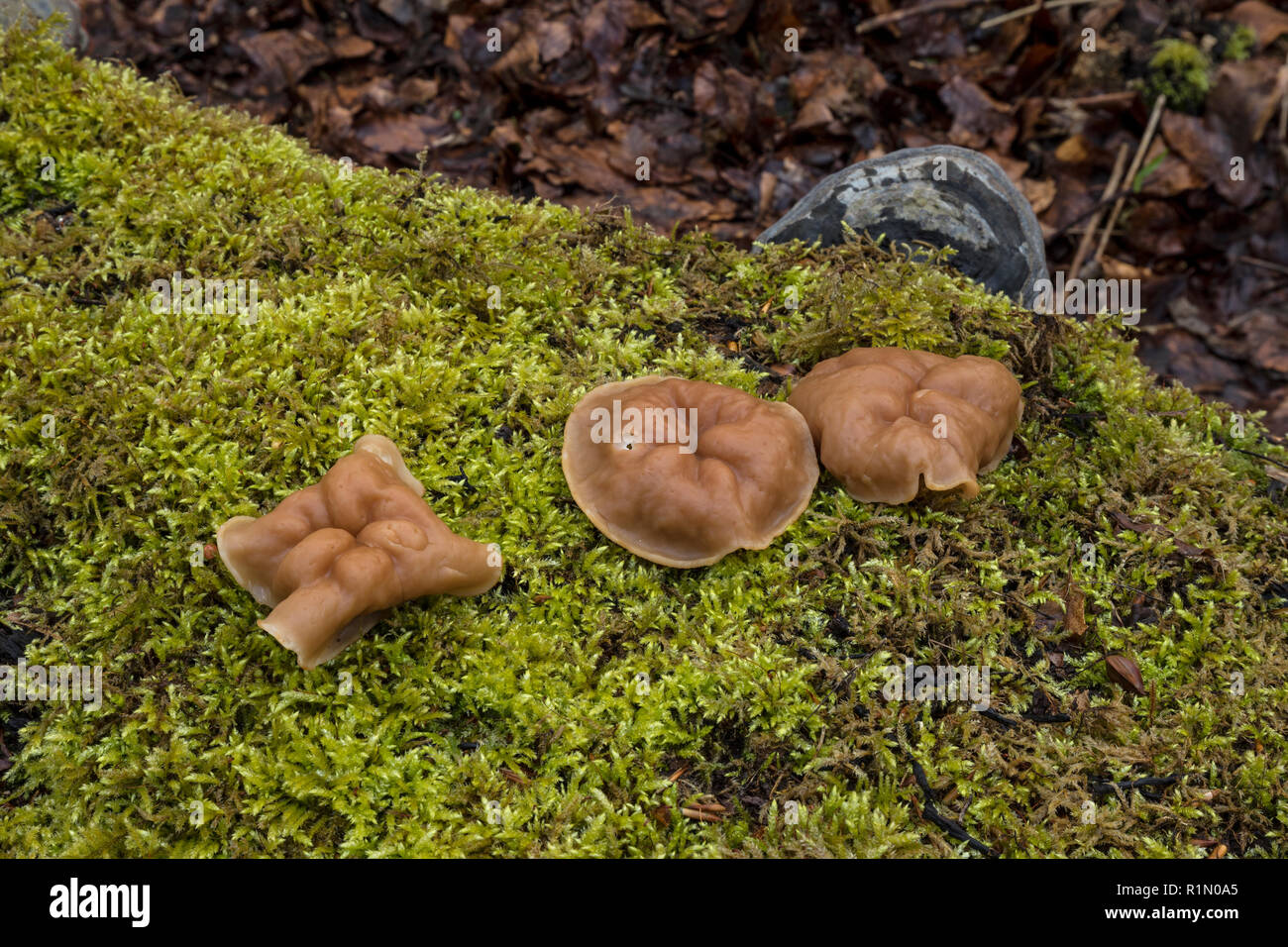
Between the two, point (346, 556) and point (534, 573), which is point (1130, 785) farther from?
point (346, 556)

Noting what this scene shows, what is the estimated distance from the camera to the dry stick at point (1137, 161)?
7855mm

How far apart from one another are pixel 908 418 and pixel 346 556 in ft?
7.99

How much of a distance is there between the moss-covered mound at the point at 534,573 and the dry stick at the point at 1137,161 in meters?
3.65

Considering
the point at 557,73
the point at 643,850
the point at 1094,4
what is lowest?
the point at 643,850

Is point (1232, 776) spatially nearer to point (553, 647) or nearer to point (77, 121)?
point (553, 647)

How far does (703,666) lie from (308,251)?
303 centimetres

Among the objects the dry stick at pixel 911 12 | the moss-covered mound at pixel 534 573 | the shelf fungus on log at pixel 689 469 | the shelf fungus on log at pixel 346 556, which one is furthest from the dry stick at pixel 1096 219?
the shelf fungus on log at pixel 346 556

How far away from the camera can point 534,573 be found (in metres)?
3.62

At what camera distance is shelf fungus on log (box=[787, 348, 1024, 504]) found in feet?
12.0

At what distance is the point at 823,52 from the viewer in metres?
8.59

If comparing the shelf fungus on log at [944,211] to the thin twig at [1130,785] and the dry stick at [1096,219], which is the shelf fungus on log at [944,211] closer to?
the thin twig at [1130,785]

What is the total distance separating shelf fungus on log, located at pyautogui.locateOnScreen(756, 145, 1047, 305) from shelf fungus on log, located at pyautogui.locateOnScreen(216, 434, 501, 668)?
9.60ft

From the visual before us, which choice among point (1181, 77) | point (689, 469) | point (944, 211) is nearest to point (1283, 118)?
point (1181, 77)

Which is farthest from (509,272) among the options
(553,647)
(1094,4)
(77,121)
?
(1094,4)
